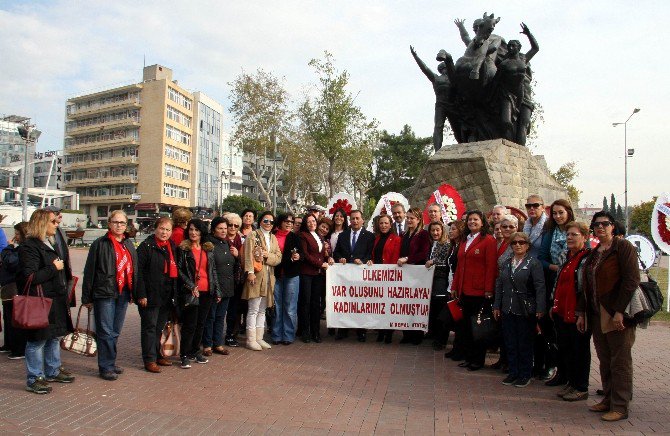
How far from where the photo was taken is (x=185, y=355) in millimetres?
6828

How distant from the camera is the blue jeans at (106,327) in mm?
6074

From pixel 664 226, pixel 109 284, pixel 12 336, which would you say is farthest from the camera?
pixel 664 226

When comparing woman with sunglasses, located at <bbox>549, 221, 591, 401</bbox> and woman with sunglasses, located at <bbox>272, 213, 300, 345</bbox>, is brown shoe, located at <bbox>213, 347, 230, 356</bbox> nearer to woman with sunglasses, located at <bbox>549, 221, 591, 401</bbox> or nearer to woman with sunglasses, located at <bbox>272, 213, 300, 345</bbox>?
woman with sunglasses, located at <bbox>272, 213, 300, 345</bbox>

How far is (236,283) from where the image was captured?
304 inches

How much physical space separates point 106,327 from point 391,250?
4.12 meters

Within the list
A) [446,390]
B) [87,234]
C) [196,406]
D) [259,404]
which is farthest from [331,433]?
[87,234]

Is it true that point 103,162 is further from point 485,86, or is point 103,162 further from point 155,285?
point 155,285

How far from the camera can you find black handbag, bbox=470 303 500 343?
6531 mm

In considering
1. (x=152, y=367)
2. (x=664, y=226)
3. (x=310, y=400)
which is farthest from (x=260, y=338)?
(x=664, y=226)

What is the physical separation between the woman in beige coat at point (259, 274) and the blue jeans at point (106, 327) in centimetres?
182

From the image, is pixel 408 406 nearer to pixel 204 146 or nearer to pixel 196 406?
pixel 196 406

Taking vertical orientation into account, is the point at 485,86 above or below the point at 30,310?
above

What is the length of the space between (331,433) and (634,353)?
5.63 metres

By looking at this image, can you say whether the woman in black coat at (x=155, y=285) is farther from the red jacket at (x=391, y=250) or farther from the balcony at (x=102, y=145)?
the balcony at (x=102, y=145)
